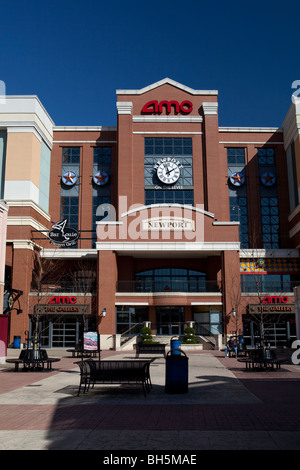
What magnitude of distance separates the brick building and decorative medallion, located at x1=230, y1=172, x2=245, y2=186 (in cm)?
13

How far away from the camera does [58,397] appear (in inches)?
513

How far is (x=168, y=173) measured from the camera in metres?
49.5

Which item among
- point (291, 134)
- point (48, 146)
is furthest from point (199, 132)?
point (48, 146)

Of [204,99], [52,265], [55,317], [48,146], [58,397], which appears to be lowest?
[58,397]

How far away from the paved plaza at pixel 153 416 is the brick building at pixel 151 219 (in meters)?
21.6

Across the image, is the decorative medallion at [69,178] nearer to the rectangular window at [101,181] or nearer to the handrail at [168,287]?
the rectangular window at [101,181]

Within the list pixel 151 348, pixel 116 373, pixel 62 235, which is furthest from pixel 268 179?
pixel 116 373

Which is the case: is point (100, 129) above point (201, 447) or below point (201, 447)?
above

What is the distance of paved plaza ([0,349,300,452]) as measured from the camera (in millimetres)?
7812

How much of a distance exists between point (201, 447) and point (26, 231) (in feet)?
124

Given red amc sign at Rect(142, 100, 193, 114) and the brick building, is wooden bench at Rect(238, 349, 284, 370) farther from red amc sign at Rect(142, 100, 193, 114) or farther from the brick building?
red amc sign at Rect(142, 100, 193, 114)
